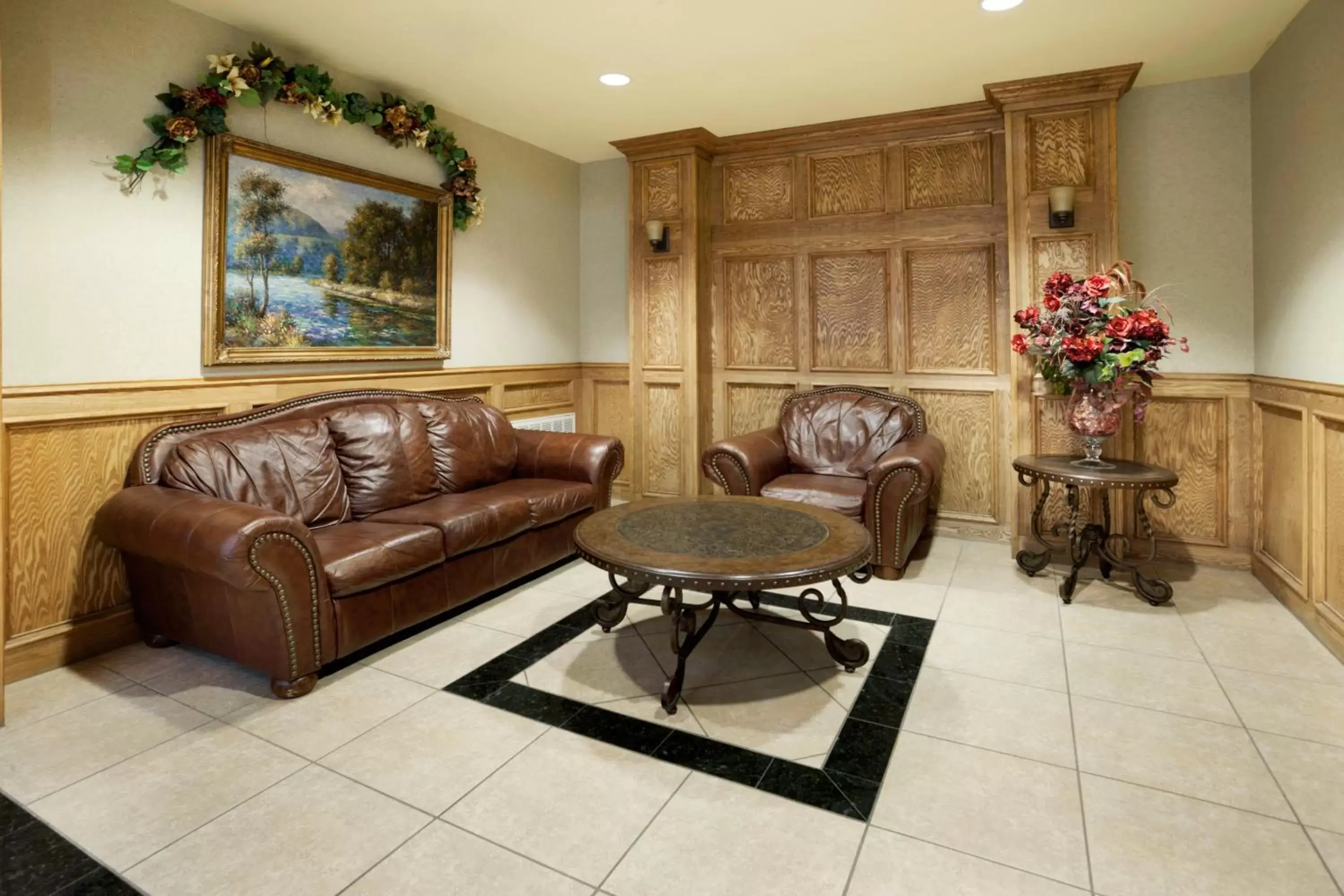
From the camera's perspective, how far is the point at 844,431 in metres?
4.29

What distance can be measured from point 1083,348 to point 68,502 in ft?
13.8

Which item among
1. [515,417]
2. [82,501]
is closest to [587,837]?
[82,501]

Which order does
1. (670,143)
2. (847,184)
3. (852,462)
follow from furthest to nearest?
1. (670,143)
2. (847,184)
3. (852,462)

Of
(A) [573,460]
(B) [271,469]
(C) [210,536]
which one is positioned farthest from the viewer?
(A) [573,460]

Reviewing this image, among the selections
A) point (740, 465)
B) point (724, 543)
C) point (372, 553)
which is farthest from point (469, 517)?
point (740, 465)

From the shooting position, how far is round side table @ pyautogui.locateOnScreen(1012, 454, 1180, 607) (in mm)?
3133

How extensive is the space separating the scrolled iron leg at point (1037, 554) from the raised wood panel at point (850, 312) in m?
1.30

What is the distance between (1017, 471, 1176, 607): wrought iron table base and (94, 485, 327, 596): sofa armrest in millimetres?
3154

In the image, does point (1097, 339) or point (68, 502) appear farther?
point (1097, 339)

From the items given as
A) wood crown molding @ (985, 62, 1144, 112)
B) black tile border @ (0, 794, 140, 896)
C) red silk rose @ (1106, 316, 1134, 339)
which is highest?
wood crown molding @ (985, 62, 1144, 112)

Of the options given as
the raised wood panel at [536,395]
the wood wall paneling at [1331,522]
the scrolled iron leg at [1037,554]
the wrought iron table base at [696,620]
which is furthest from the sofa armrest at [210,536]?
the wood wall paneling at [1331,522]

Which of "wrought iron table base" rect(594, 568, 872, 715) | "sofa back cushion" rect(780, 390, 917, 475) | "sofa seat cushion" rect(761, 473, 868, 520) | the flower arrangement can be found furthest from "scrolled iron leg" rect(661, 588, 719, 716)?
the flower arrangement

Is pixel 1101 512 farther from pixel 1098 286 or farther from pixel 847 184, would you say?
pixel 847 184

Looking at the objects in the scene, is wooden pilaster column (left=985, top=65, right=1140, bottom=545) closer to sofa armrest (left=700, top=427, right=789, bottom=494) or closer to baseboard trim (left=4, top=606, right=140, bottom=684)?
sofa armrest (left=700, top=427, right=789, bottom=494)
